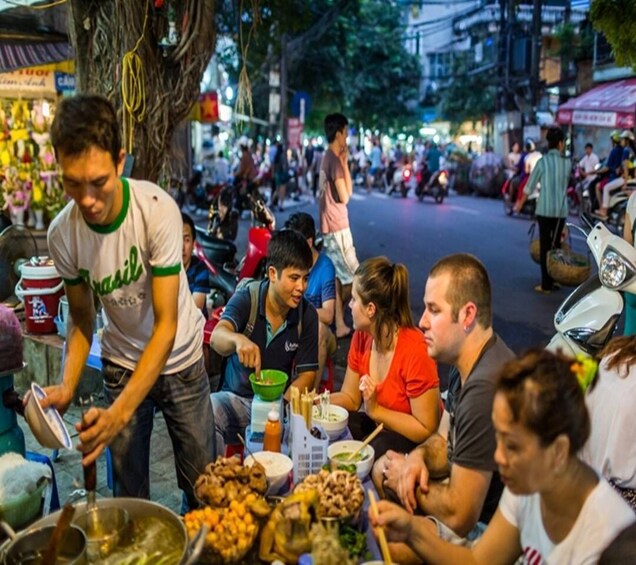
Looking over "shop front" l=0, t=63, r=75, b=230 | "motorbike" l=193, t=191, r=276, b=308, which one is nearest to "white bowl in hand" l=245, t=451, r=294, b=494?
"motorbike" l=193, t=191, r=276, b=308

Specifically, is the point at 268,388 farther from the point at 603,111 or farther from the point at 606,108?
the point at 603,111

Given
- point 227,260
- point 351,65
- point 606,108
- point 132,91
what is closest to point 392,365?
point 132,91

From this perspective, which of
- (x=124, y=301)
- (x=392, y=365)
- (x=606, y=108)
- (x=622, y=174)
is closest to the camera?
(x=124, y=301)

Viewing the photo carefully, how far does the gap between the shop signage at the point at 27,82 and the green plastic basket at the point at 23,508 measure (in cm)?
930

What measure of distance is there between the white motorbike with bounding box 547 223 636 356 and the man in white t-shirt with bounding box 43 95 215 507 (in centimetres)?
224

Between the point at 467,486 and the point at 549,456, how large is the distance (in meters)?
0.66

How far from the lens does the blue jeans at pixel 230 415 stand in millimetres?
3475

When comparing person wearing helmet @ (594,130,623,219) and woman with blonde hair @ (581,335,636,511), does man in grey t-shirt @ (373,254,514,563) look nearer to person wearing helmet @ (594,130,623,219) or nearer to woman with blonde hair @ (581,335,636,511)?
woman with blonde hair @ (581,335,636,511)

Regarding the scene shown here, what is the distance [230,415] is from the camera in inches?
138

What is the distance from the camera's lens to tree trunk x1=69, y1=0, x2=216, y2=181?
489 centimetres

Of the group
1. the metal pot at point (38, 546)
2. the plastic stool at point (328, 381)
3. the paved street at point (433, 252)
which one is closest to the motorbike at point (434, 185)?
the paved street at point (433, 252)

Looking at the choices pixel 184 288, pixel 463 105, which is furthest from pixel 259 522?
pixel 463 105

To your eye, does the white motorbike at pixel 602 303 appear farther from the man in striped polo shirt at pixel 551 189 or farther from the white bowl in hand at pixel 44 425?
the man in striped polo shirt at pixel 551 189

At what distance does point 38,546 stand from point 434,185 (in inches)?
776
